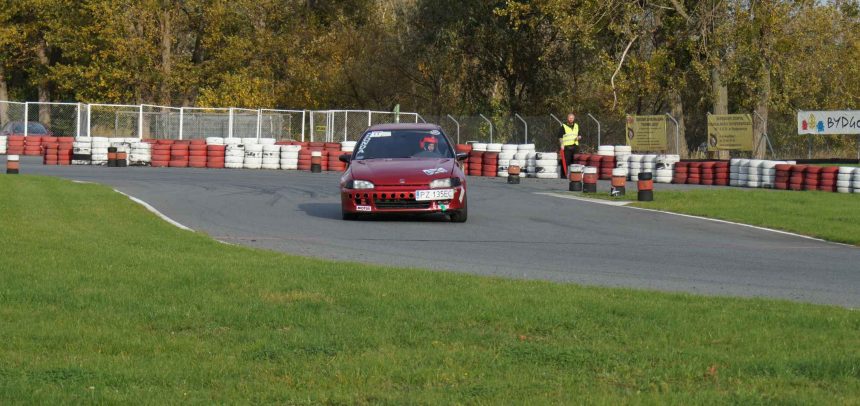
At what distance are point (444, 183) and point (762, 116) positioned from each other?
87.2ft

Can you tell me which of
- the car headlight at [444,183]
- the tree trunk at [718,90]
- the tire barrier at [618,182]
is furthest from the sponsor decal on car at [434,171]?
the tree trunk at [718,90]

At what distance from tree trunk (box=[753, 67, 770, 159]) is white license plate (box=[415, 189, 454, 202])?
24514mm

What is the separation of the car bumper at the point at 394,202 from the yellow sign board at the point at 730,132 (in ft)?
74.0

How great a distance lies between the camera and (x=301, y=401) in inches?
232

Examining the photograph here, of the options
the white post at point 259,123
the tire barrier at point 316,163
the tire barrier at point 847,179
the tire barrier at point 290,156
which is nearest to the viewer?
the tire barrier at point 847,179

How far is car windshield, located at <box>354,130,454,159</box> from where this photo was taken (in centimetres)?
1838

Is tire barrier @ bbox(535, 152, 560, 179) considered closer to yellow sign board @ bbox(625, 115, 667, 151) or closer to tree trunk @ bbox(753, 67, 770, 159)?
yellow sign board @ bbox(625, 115, 667, 151)

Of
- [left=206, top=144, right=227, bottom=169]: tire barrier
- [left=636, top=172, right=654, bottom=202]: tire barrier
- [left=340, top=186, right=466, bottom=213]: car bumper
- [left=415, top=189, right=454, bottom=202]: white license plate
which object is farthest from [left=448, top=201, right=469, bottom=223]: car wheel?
[left=206, top=144, right=227, bottom=169]: tire barrier

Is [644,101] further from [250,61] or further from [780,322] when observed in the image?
[780,322]

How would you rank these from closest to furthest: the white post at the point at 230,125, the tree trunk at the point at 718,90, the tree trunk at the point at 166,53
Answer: the tree trunk at the point at 718,90, the white post at the point at 230,125, the tree trunk at the point at 166,53

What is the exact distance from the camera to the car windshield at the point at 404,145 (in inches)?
723

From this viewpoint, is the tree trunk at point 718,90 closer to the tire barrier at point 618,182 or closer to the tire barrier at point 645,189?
the tire barrier at point 618,182

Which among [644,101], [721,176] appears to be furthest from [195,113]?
[721,176]

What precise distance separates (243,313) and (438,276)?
2.62 m
